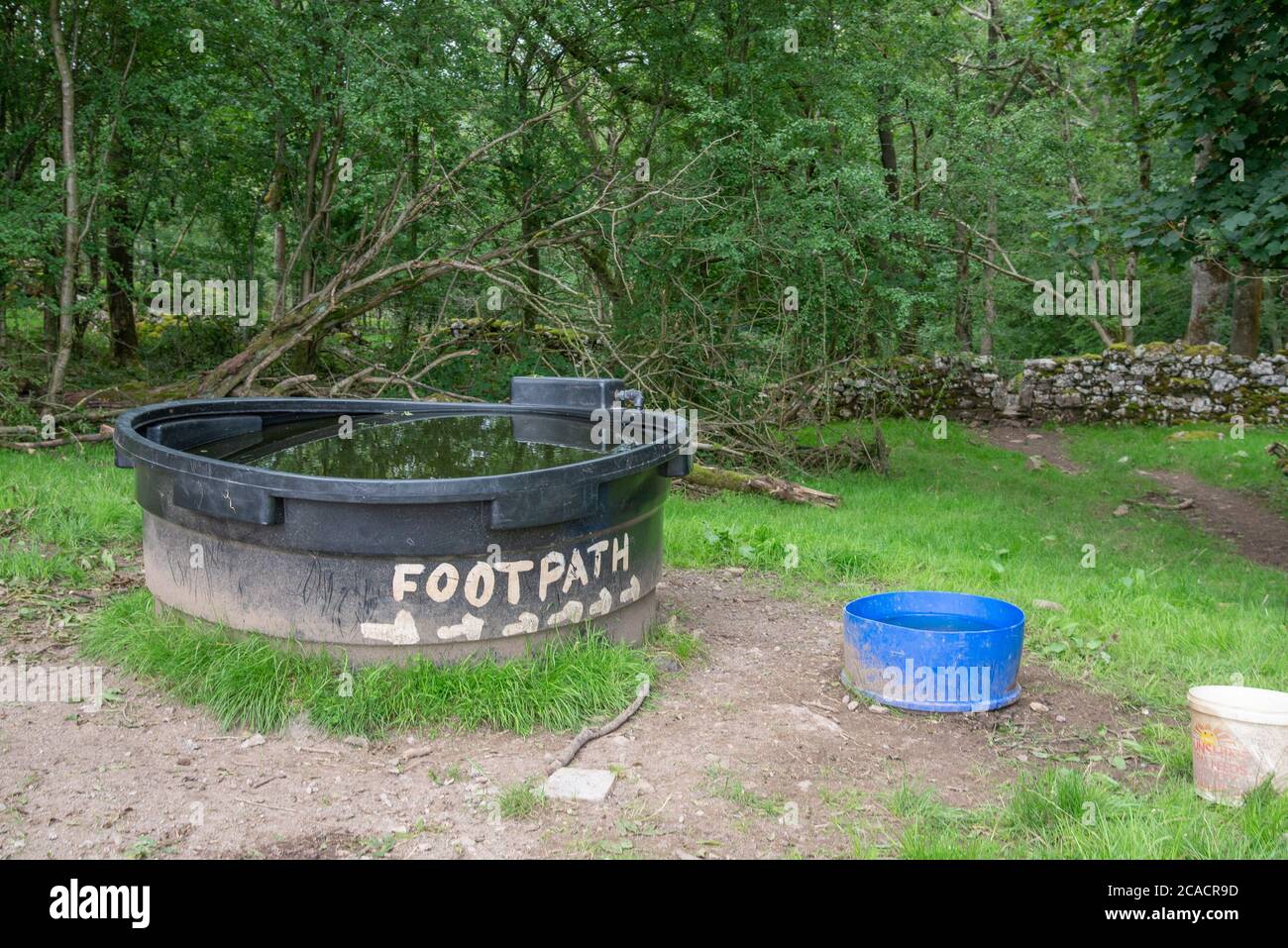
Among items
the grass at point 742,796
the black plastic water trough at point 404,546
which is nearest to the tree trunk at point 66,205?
the black plastic water trough at point 404,546

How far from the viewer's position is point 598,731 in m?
4.00

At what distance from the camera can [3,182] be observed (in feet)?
29.6

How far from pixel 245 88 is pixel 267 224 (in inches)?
102

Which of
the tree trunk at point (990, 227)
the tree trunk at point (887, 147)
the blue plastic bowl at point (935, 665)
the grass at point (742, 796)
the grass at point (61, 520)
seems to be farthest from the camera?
the tree trunk at point (887, 147)

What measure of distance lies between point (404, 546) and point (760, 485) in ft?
19.0

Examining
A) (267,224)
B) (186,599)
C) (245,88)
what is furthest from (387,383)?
(186,599)

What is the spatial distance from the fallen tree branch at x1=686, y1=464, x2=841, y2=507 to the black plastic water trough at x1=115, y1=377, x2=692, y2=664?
439 cm

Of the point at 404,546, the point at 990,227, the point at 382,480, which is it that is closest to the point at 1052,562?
the point at 404,546

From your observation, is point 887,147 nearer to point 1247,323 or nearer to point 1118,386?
point 1118,386

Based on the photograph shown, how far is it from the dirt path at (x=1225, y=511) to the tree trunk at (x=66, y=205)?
34.5ft

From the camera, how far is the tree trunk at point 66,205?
353 inches

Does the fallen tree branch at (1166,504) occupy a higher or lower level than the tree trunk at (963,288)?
lower

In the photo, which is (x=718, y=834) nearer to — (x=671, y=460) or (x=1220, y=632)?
(x=671, y=460)

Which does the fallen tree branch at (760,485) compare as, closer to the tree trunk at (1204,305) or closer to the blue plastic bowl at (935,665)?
the blue plastic bowl at (935,665)
